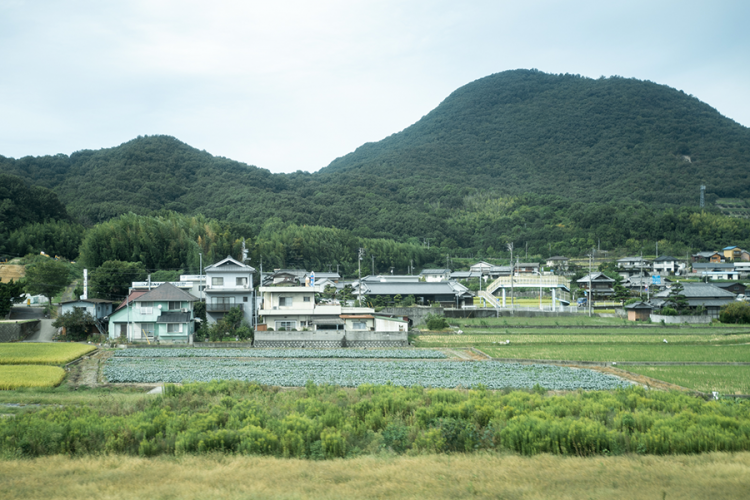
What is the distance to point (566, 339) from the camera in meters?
25.3

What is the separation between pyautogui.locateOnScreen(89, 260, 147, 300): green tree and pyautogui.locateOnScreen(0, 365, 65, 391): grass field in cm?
1585

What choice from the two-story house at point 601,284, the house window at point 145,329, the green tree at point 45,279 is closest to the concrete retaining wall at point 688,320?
the two-story house at point 601,284

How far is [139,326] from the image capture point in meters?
25.2

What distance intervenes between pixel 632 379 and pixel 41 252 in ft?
147

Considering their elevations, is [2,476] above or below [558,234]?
below

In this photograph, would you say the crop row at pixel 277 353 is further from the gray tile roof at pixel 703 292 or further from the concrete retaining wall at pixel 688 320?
the gray tile roof at pixel 703 292

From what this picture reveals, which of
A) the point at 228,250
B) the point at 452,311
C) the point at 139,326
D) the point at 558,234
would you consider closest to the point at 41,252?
the point at 228,250

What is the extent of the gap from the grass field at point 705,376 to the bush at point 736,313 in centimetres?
1695

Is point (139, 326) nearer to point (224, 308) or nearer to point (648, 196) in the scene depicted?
point (224, 308)

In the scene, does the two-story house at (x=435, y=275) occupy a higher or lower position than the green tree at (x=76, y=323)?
higher

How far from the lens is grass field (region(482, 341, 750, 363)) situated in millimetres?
19500

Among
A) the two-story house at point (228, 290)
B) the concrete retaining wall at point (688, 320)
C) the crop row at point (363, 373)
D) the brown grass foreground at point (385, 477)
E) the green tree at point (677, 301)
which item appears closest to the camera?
the brown grass foreground at point (385, 477)

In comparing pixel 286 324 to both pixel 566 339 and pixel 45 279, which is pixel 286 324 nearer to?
pixel 566 339

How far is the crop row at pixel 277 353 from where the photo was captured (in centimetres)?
2073
